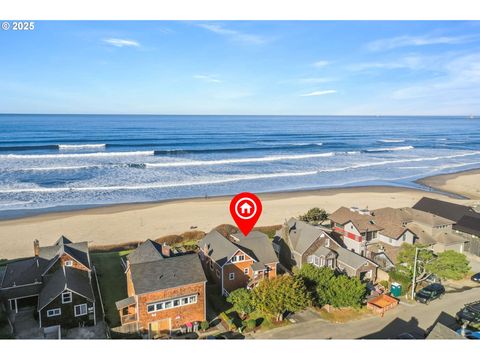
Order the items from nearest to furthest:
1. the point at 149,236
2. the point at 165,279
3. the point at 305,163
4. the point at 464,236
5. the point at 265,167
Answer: the point at 165,279 < the point at 464,236 < the point at 149,236 < the point at 265,167 < the point at 305,163

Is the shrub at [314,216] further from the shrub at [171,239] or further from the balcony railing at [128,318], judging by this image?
the balcony railing at [128,318]

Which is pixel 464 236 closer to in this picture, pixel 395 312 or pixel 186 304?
pixel 395 312

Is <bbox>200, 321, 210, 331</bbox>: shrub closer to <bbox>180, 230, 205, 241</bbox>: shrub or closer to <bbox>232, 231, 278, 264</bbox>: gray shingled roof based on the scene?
<bbox>232, 231, 278, 264</bbox>: gray shingled roof

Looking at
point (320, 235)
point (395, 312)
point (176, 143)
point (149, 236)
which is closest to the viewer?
point (395, 312)

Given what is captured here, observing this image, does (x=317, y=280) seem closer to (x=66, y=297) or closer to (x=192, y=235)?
(x=66, y=297)

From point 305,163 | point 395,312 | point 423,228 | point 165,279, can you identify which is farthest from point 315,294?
point 305,163

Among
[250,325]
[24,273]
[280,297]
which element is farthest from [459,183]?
[24,273]
